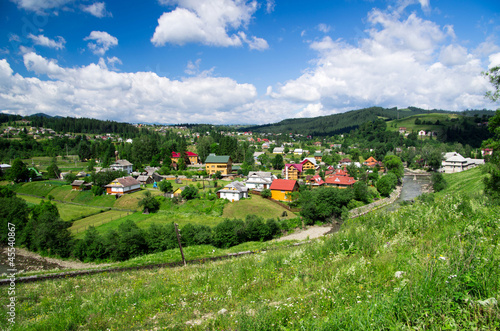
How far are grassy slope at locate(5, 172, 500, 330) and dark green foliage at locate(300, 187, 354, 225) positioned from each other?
23.3m

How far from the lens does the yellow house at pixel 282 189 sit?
131 ft

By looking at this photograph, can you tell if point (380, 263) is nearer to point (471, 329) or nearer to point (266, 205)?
point (471, 329)

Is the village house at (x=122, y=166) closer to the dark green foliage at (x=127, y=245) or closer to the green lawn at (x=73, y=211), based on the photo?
the green lawn at (x=73, y=211)

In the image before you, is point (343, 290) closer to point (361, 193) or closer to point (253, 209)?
point (253, 209)

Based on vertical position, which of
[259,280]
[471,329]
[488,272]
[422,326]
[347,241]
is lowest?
[259,280]

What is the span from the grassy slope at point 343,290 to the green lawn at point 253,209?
24.1 m

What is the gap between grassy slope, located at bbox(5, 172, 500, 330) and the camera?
3.03 m

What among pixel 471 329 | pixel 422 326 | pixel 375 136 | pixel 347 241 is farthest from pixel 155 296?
pixel 375 136

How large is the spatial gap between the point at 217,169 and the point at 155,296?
52336 mm

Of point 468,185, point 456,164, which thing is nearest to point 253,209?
point 468,185

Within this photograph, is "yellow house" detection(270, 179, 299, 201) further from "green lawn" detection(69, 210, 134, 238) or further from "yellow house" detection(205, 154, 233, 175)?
"green lawn" detection(69, 210, 134, 238)

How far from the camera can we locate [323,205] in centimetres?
3222

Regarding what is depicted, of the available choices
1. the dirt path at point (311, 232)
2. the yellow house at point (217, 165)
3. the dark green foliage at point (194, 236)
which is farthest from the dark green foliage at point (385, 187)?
the dark green foliage at point (194, 236)

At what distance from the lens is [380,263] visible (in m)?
5.00
